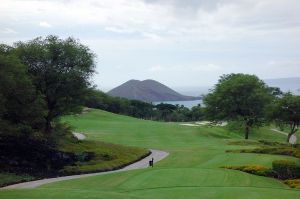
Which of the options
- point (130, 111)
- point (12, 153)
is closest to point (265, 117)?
point (12, 153)

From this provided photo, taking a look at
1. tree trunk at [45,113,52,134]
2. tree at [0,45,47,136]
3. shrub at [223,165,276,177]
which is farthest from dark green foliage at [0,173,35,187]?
shrub at [223,165,276,177]

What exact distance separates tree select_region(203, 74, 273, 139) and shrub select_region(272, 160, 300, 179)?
48.1 meters

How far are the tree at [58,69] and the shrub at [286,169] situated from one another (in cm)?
2663

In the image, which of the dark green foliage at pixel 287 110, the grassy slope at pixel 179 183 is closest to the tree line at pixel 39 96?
the grassy slope at pixel 179 183

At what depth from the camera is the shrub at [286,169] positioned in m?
33.9

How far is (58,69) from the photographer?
170 ft

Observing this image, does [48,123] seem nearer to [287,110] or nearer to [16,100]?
[16,100]

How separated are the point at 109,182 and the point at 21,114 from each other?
1841 cm

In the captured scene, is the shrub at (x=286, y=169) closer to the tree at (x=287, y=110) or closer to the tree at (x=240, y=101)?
the tree at (x=287, y=110)

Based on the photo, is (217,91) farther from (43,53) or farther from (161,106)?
(161,106)

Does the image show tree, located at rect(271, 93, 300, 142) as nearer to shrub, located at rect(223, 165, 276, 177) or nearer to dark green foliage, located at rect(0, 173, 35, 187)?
shrub, located at rect(223, 165, 276, 177)

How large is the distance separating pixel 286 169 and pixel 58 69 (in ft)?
94.6

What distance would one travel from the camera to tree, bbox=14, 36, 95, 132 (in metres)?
51.0

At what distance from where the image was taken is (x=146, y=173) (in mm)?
30609
